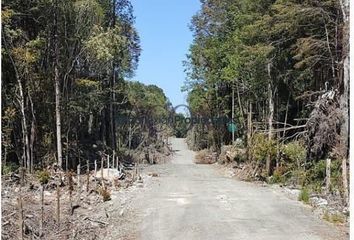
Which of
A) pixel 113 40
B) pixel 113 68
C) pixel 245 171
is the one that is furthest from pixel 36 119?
pixel 245 171

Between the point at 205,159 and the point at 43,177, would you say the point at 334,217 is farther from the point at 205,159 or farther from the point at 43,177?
the point at 205,159

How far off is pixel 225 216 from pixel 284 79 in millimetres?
12122

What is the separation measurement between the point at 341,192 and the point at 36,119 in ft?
42.1

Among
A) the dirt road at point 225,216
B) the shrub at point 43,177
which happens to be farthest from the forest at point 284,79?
the shrub at point 43,177

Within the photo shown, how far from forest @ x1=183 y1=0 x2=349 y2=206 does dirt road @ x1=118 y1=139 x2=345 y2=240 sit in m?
1.78

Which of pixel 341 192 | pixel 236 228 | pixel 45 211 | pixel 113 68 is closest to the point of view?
pixel 236 228

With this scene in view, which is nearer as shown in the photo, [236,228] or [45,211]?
[236,228]

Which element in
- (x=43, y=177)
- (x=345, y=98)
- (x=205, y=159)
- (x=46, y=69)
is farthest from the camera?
(x=205, y=159)

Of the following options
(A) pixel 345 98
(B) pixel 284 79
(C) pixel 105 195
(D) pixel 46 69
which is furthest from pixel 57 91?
(A) pixel 345 98

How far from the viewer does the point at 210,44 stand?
32719 millimetres

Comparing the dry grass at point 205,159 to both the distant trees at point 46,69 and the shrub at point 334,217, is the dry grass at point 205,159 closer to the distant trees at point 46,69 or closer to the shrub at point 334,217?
the distant trees at point 46,69

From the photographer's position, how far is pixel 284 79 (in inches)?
923

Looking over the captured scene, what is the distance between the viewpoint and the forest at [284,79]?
53.8 feet

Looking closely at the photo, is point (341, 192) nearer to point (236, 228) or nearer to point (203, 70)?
point (236, 228)
